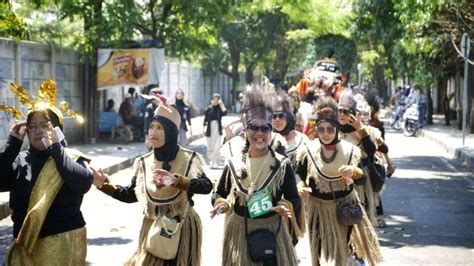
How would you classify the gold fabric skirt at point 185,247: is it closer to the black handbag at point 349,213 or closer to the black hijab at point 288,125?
the black handbag at point 349,213

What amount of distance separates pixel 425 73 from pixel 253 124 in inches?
1064

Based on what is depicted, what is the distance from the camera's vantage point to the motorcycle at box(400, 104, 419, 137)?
93.6 feet

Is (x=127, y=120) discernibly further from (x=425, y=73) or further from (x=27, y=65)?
(x=425, y=73)

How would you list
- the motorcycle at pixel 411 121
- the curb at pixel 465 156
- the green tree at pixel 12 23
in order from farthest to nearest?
the motorcycle at pixel 411 121
the curb at pixel 465 156
the green tree at pixel 12 23

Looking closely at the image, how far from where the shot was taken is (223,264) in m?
5.63

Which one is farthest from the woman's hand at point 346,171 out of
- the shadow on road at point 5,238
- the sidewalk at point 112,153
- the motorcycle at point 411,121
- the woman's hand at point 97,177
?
the motorcycle at point 411,121

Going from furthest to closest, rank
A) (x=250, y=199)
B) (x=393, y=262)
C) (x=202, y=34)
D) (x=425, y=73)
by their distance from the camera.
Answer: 1. (x=425, y=73)
2. (x=202, y=34)
3. (x=393, y=262)
4. (x=250, y=199)

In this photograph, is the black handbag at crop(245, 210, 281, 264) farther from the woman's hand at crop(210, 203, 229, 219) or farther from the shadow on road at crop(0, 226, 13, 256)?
the shadow on road at crop(0, 226, 13, 256)

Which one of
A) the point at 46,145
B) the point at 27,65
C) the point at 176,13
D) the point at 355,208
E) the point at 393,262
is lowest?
the point at 393,262

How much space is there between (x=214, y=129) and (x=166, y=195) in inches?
487

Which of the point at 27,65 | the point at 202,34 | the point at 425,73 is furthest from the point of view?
the point at 425,73

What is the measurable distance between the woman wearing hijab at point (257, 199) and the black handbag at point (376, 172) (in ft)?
8.35

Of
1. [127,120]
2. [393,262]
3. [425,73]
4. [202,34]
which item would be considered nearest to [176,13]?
[202,34]

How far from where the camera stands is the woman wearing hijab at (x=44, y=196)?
4809 millimetres
